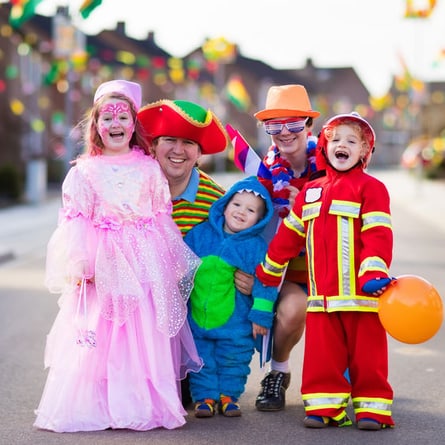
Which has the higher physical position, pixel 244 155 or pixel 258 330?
pixel 244 155

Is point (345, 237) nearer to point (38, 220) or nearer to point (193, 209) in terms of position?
point (193, 209)

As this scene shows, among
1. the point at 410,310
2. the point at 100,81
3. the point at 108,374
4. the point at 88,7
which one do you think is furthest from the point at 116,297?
the point at 100,81

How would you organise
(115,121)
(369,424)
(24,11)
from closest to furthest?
(369,424)
(115,121)
(24,11)

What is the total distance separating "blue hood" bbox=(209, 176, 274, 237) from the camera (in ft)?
A: 18.7

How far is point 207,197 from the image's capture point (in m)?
6.00

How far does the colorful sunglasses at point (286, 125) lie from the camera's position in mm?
5875

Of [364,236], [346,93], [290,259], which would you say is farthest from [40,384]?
[346,93]

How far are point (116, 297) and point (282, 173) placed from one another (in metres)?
1.29

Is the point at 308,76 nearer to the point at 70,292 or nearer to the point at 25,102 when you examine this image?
the point at 25,102

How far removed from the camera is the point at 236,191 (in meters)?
5.76

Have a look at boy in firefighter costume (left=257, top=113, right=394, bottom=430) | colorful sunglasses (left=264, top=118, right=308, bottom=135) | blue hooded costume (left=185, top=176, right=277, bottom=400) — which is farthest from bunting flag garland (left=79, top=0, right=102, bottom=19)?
boy in firefighter costume (left=257, top=113, right=394, bottom=430)

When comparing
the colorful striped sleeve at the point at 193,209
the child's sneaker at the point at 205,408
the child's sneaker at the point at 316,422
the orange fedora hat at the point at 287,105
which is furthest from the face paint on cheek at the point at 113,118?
the child's sneaker at the point at 316,422

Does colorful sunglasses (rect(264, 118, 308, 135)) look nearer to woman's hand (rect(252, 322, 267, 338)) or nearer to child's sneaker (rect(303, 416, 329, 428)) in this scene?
woman's hand (rect(252, 322, 267, 338))

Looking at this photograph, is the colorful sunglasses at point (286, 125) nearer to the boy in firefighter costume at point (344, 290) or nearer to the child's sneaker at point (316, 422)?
the boy in firefighter costume at point (344, 290)
